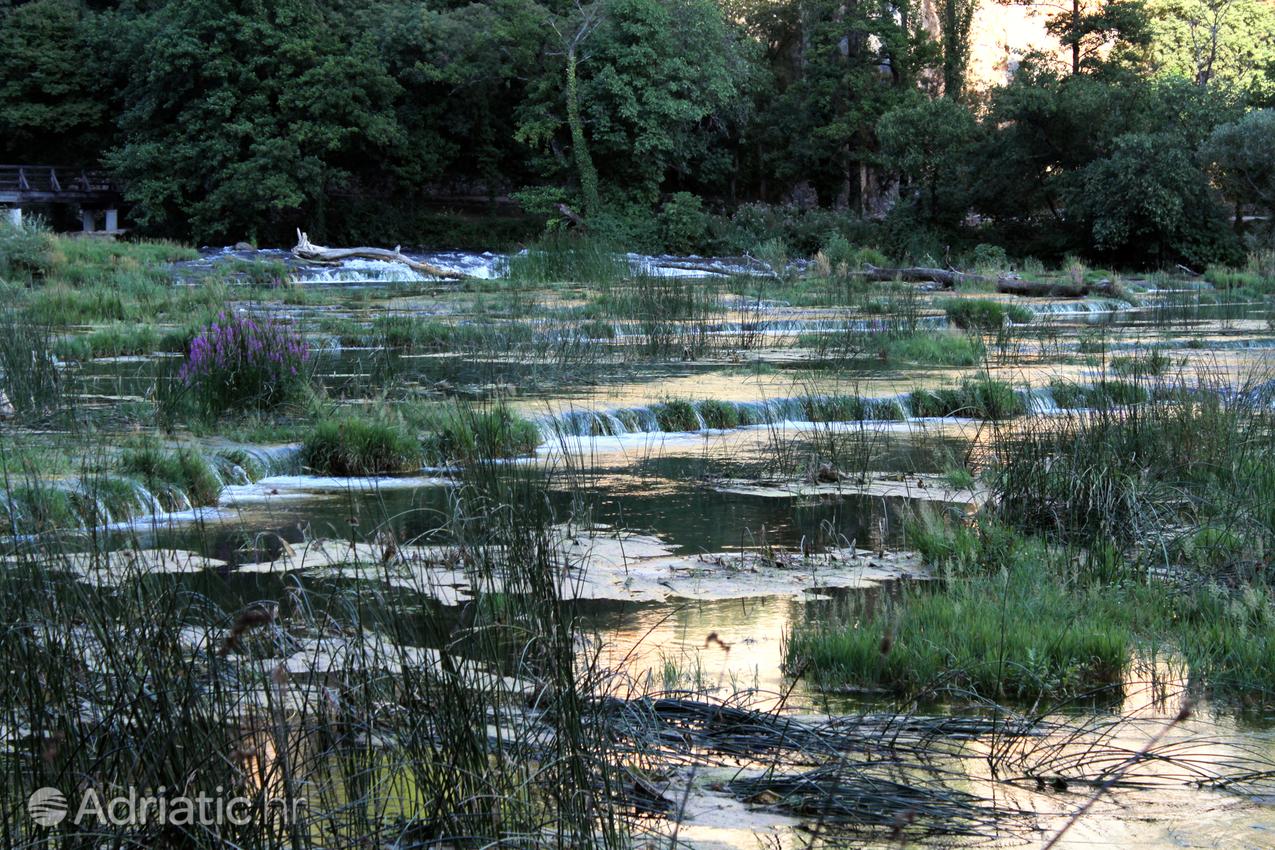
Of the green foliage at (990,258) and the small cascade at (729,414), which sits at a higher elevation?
the green foliage at (990,258)

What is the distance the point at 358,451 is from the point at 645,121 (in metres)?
27.0

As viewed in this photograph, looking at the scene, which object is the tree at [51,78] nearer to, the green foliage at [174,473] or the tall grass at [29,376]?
the tall grass at [29,376]

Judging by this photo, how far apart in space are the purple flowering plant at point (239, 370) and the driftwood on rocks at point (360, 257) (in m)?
15.5

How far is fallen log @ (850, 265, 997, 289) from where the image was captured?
71.5 feet

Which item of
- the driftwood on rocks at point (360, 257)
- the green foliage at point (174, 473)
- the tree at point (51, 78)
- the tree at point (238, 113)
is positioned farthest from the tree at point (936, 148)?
the green foliage at point (174, 473)

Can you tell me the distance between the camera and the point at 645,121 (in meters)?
32.9

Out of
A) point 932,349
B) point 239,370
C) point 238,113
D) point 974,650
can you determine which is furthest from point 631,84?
point 974,650

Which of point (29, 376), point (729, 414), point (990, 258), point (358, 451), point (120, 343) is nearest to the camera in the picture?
point (358, 451)

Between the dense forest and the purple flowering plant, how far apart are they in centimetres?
2153

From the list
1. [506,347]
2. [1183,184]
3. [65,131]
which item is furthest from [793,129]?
[506,347]

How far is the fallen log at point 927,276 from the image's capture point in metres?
21.8

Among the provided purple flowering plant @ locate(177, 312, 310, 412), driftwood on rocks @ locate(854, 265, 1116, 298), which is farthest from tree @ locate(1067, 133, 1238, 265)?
purple flowering plant @ locate(177, 312, 310, 412)

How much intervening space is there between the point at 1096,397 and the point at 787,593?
11.0 feet

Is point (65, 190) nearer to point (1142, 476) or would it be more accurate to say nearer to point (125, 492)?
point (125, 492)
